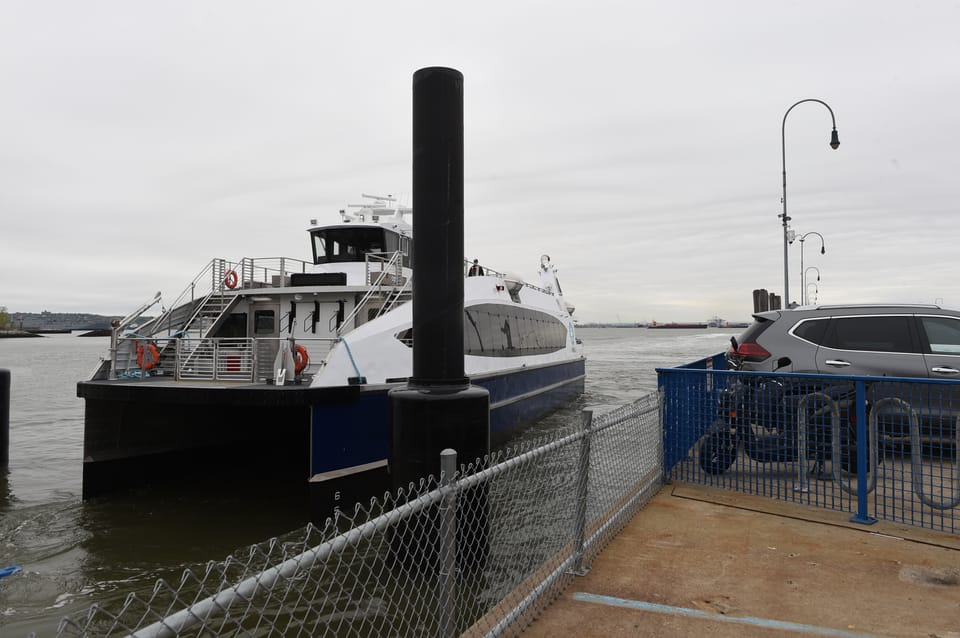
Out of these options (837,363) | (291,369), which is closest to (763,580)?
(837,363)

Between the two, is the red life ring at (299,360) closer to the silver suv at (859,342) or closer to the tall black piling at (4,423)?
the silver suv at (859,342)

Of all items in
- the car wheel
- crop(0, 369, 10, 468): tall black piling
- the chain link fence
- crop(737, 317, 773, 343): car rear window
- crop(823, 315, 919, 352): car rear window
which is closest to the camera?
the chain link fence

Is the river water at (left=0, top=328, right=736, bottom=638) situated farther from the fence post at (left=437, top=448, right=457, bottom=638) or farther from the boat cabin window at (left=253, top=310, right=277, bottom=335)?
the fence post at (left=437, top=448, right=457, bottom=638)

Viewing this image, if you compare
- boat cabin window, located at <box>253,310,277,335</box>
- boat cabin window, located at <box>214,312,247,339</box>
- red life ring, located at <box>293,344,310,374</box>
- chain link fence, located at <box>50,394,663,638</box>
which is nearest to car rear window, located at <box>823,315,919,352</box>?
chain link fence, located at <box>50,394,663,638</box>

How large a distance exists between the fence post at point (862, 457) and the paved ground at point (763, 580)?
0.13 m

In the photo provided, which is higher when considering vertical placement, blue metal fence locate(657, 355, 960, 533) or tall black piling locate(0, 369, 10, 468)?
blue metal fence locate(657, 355, 960, 533)

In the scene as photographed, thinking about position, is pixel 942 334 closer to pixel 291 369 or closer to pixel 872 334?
pixel 872 334

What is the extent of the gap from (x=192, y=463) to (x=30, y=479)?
362cm

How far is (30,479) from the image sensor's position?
11867 millimetres

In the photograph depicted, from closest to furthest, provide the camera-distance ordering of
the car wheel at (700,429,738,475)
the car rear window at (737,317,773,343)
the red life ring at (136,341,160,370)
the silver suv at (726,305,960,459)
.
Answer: the car wheel at (700,429,738,475) → the silver suv at (726,305,960,459) → the car rear window at (737,317,773,343) → the red life ring at (136,341,160,370)

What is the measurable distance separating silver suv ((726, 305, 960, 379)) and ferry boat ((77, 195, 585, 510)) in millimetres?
4692

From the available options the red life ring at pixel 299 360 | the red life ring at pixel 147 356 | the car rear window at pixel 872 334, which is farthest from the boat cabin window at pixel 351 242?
the car rear window at pixel 872 334

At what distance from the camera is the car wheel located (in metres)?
6.06

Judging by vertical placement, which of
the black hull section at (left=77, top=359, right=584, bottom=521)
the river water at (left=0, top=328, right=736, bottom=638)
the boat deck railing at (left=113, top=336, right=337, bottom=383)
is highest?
the boat deck railing at (left=113, top=336, right=337, bottom=383)
